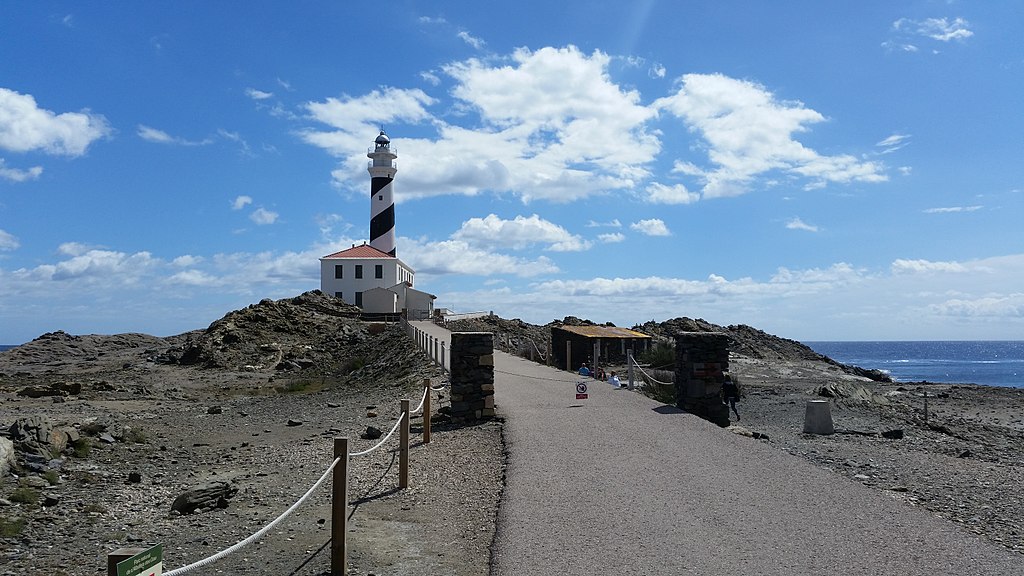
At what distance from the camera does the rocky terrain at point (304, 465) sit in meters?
7.79

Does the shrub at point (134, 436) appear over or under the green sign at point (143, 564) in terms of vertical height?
under

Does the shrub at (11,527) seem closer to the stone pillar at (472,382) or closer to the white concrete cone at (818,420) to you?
the stone pillar at (472,382)

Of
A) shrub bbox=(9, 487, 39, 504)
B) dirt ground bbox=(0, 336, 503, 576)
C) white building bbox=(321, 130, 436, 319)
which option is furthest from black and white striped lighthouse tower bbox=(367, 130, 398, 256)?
shrub bbox=(9, 487, 39, 504)

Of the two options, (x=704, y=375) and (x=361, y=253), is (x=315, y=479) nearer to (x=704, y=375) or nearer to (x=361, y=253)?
(x=704, y=375)

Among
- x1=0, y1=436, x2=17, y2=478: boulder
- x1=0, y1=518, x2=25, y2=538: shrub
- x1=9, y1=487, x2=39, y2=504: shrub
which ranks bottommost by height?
x1=0, y1=518, x2=25, y2=538: shrub

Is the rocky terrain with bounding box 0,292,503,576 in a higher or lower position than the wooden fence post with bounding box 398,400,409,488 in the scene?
lower

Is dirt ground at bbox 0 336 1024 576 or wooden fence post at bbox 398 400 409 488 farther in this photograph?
wooden fence post at bbox 398 400 409 488

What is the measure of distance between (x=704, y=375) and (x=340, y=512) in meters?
9.88

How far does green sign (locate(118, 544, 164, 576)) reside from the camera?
12.1 feet

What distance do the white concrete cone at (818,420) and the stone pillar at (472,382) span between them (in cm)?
725

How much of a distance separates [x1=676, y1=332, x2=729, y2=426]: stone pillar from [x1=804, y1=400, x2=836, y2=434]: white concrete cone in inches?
108

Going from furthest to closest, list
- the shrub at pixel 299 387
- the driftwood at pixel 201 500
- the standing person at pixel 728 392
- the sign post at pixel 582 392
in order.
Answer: the shrub at pixel 299 387, the sign post at pixel 582 392, the standing person at pixel 728 392, the driftwood at pixel 201 500

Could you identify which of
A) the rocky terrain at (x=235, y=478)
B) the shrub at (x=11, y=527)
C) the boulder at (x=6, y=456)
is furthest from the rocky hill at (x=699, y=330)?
the shrub at (x=11, y=527)

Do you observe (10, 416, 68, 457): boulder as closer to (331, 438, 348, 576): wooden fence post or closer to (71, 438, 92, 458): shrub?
(71, 438, 92, 458): shrub
